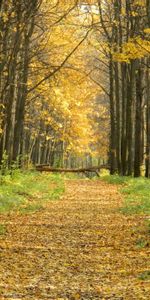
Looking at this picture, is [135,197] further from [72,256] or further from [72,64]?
[72,64]

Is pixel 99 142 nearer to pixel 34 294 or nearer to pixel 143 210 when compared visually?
pixel 143 210

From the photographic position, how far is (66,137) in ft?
133

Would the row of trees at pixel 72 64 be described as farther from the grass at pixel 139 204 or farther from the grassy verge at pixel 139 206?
the grassy verge at pixel 139 206

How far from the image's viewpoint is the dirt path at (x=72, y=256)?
6.07 metres

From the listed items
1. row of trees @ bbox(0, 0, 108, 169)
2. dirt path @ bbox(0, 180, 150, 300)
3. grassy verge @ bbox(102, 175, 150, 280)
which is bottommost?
dirt path @ bbox(0, 180, 150, 300)

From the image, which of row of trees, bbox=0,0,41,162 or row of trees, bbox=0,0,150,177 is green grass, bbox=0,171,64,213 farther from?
row of trees, bbox=0,0,41,162

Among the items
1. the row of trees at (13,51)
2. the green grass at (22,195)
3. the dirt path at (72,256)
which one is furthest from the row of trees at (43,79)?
the dirt path at (72,256)

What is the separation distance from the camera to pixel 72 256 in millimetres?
8000

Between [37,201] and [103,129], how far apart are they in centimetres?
3660

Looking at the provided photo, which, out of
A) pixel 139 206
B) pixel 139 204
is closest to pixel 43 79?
pixel 139 204

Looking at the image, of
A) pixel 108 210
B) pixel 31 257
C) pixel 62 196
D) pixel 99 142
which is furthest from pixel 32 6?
pixel 99 142

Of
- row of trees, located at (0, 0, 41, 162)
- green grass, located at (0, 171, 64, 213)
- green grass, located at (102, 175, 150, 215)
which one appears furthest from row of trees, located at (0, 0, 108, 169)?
green grass, located at (102, 175, 150, 215)

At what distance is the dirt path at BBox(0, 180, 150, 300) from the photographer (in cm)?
607

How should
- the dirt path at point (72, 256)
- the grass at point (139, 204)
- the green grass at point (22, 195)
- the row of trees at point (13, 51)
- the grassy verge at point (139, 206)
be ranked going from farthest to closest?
the row of trees at point (13, 51) → the green grass at point (22, 195) → the grass at point (139, 204) → the grassy verge at point (139, 206) → the dirt path at point (72, 256)
